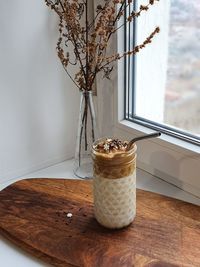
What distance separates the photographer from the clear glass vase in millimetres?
963

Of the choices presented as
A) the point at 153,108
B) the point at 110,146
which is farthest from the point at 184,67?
the point at 110,146

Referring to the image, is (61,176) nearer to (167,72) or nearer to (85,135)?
(85,135)

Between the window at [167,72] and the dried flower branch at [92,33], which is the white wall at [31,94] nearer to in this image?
the dried flower branch at [92,33]

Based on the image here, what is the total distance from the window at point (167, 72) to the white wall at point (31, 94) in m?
0.20

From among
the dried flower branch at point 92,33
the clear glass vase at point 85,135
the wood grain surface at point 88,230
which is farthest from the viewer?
the clear glass vase at point 85,135

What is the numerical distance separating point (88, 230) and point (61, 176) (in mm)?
296

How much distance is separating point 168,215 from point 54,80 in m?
0.50

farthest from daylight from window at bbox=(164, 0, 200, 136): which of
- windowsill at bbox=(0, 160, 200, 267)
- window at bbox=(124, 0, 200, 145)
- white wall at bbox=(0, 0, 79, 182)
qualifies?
white wall at bbox=(0, 0, 79, 182)

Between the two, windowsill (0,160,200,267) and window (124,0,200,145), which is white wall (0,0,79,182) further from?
window (124,0,200,145)

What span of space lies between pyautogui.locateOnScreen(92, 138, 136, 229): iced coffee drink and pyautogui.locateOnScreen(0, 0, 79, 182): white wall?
0.32 metres

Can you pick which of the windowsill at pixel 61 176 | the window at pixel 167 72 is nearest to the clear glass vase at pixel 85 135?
the windowsill at pixel 61 176

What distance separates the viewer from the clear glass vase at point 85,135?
963 mm

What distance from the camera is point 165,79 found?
986 millimetres

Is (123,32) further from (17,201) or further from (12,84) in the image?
(17,201)
